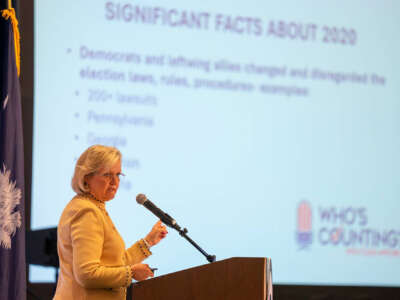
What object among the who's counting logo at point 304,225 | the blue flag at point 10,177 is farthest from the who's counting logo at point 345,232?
the blue flag at point 10,177

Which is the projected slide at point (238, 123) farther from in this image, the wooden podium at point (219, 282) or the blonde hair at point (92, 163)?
the wooden podium at point (219, 282)

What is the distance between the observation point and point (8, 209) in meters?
2.89

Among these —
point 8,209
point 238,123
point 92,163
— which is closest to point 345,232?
point 238,123

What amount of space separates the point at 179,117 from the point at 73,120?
2.18 feet

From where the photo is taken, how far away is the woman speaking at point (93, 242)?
2062 mm

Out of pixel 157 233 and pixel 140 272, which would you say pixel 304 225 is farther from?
pixel 140 272

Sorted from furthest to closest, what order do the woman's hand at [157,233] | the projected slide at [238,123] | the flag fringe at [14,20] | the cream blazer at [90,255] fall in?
1. the projected slide at [238,123]
2. the flag fringe at [14,20]
3. the woman's hand at [157,233]
4. the cream blazer at [90,255]

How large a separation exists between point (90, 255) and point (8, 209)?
39.4 inches

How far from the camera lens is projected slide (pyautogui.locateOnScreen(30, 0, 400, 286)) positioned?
3.69m

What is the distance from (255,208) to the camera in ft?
13.0

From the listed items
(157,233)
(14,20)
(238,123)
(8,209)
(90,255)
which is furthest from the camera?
(238,123)

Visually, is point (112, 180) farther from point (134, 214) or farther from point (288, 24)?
point (288, 24)

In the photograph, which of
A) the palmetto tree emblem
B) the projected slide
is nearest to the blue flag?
the palmetto tree emblem

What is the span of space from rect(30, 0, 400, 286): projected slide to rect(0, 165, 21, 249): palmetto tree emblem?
0.66 m
